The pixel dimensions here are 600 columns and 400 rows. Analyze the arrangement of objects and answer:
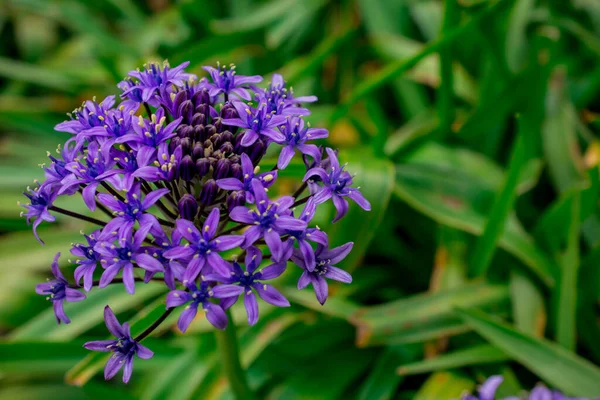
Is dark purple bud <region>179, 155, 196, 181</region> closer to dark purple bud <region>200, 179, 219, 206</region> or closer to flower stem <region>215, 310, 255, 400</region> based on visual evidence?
dark purple bud <region>200, 179, 219, 206</region>

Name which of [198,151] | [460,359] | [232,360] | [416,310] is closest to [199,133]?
[198,151]

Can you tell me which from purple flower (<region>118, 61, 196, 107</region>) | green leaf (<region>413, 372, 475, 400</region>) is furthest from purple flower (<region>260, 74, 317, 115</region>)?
green leaf (<region>413, 372, 475, 400</region>)

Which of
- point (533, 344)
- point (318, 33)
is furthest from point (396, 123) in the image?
point (533, 344)

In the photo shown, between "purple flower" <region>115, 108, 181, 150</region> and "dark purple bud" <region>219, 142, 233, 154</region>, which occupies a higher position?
"purple flower" <region>115, 108, 181, 150</region>

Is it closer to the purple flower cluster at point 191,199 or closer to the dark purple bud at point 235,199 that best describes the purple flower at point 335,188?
the purple flower cluster at point 191,199

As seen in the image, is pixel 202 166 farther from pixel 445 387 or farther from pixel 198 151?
pixel 445 387

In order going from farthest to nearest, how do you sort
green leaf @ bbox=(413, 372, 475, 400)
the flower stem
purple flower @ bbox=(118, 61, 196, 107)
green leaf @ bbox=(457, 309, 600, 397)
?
green leaf @ bbox=(413, 372, 475, 400) → green leaf @ bbox=(457, 309, 600, 397) → the flower stem → purple flower @ bbox=(118, 61, 196, 107)
